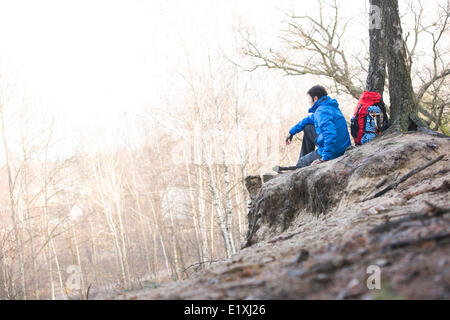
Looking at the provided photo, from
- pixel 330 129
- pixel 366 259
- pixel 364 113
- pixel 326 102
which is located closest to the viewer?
pixel 366 259

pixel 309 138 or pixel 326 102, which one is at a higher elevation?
pixel 326 102

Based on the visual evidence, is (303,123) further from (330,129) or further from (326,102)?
(330,129)

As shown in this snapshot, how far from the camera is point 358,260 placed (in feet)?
4.90

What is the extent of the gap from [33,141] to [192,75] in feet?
28.6

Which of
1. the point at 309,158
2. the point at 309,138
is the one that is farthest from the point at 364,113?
the point at 309,158

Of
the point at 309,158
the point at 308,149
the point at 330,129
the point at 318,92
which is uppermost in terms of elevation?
the point at 318,92

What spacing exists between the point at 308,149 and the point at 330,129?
122cm

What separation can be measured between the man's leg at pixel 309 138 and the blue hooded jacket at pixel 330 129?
64 cm

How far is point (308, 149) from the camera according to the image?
5953mm

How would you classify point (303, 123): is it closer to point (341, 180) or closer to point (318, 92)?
point (318, 92)

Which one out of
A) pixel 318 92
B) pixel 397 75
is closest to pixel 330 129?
pixel 318 92

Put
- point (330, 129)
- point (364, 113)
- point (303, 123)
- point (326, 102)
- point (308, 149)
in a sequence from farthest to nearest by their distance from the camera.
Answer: point (308, 149)
point (303, 123)
point (364, 113)
point (326, 102)
point (330, 129)

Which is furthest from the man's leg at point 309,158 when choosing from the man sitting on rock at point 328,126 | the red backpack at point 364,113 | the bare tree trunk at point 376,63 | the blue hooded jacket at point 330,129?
the bare tree trunk at point 376,63

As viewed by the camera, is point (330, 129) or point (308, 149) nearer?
point (330, 129)
